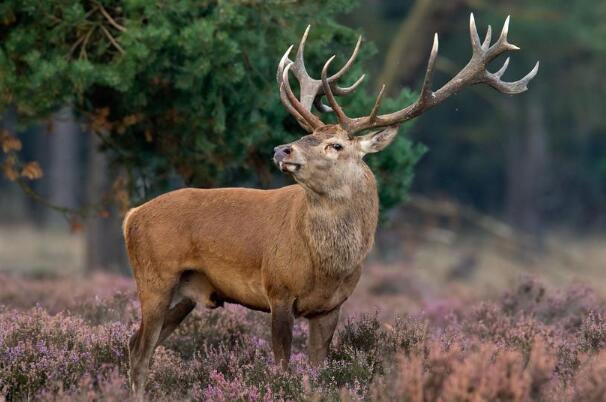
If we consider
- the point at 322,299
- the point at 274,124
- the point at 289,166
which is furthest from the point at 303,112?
the point at 274,124

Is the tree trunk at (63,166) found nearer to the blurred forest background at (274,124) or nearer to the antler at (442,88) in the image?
the blurred forest background at (274,124)

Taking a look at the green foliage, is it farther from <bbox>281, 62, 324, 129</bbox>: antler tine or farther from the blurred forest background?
<bbox>281, 62, 324, 129</bbox>: antler tine

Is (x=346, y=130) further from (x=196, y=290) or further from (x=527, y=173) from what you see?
(x=527, y=173)

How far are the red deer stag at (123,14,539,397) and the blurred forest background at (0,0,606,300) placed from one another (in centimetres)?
172

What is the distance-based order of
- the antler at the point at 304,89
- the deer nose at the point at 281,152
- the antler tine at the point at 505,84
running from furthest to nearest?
the antler tine at the point at 505,84, the antler at the point at 304,89, the deer nose at the point at 281,152

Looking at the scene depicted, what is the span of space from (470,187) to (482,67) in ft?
92.2

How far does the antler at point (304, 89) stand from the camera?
7156 millimetres

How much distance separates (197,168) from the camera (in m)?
9.78

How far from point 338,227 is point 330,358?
0.99 meters

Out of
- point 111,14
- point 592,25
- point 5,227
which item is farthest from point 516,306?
point 5,227

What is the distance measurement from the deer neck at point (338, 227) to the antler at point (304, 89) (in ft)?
1.85

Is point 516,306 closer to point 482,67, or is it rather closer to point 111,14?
point 482,67

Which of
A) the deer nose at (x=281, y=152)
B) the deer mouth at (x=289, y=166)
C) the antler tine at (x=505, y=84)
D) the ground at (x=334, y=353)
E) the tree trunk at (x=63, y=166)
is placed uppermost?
the antler tine at (x=505, y=84)

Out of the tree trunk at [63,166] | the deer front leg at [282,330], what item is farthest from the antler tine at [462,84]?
the tree trunk at [63,166]
